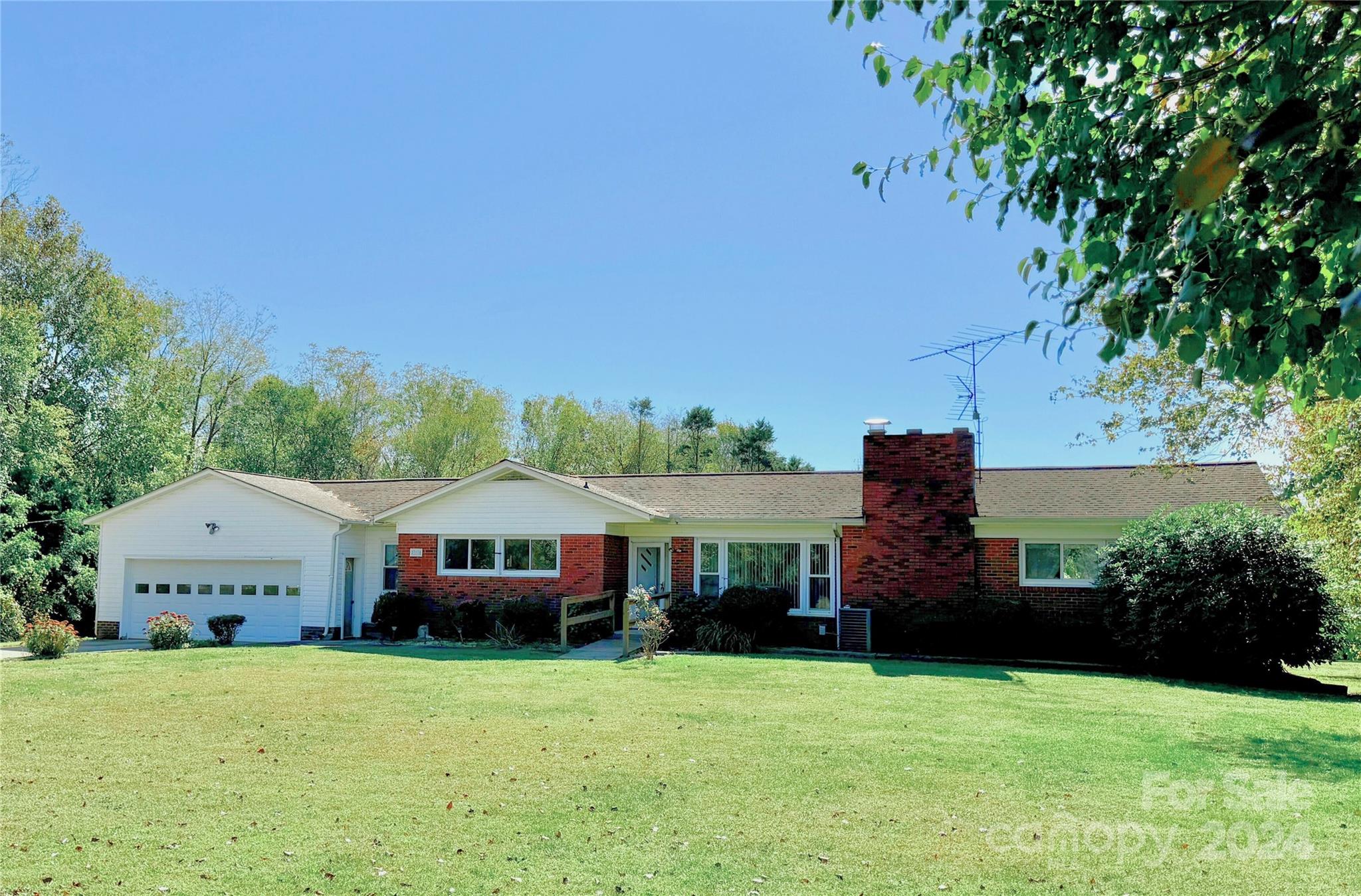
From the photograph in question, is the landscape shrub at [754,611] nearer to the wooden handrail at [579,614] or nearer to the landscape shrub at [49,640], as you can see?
the wooden handrail at [579,614]

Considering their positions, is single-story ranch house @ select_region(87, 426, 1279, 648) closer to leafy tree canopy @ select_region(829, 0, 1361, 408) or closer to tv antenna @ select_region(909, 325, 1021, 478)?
tv antenna @ select_region(909, 325, 1021, 478)

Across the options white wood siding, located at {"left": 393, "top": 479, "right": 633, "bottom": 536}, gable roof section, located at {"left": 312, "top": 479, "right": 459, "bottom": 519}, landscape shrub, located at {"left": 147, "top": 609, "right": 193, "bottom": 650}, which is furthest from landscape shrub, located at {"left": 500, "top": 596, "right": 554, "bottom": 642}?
landscape shrub, located at {"left": 147, "top": 609, "right": 193, "bottom": 650}

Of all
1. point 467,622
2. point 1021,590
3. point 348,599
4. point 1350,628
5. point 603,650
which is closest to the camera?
point 1350,628

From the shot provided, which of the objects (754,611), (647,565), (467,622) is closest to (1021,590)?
(754,611)

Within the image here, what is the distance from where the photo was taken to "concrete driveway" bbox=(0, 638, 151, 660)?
1847 cm

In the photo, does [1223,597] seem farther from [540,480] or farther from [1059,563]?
[540,480]

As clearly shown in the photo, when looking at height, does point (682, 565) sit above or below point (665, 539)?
below

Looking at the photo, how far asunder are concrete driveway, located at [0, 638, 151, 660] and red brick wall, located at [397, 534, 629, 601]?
6.34 m

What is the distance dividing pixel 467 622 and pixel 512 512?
9.51ft

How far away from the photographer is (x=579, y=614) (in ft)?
64.8

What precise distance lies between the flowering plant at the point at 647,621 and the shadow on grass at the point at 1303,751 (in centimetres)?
969

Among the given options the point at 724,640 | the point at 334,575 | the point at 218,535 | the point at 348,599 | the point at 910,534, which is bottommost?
the point at 724,640

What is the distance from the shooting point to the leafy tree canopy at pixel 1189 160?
3.17 m

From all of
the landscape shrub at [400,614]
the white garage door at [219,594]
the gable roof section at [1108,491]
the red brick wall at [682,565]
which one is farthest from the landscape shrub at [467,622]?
the gable roof section at [1108,491]
